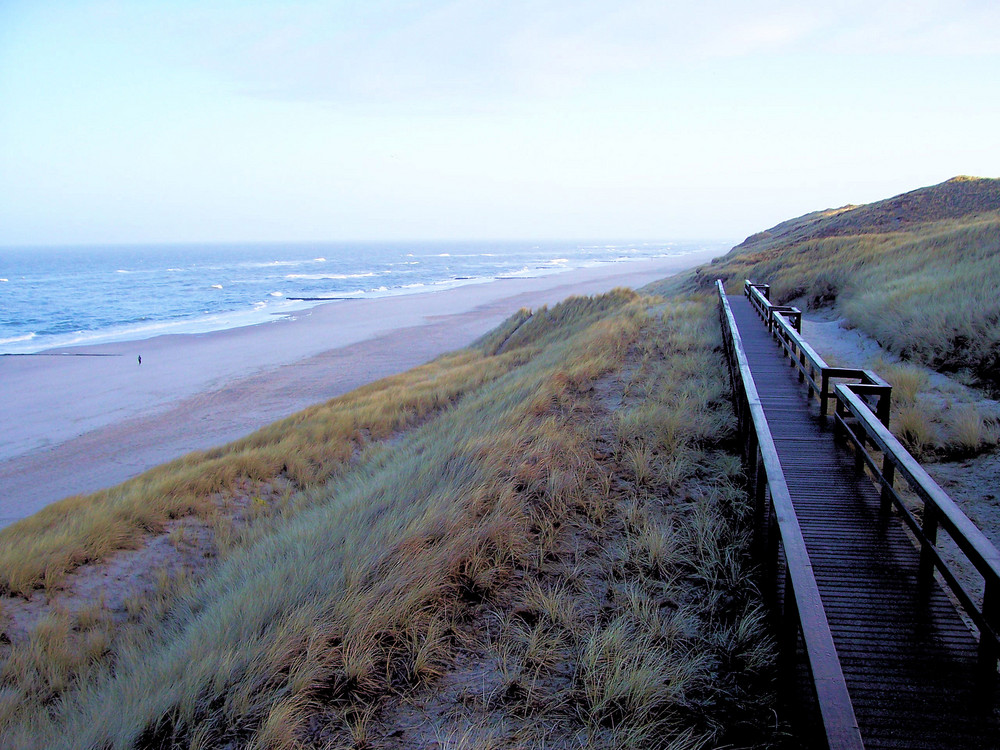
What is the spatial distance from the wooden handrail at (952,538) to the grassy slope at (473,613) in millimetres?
932

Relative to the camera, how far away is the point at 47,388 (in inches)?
856

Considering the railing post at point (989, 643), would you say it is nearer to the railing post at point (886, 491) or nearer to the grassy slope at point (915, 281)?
the railing post at point (886, 491)

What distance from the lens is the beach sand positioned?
13.7 metres

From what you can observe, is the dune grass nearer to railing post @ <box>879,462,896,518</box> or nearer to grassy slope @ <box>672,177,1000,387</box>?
grassy slope @ <box>672,177,1000,387</box>

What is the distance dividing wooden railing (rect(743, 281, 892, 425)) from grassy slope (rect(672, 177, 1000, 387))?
1.32 m

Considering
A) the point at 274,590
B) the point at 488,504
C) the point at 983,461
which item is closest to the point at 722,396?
the point at 983,461

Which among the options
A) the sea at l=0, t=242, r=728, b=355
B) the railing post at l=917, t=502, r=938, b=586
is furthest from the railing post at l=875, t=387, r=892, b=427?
the sea at l=0, t=242, r=728, b=355

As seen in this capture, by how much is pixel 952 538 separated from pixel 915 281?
1159cm

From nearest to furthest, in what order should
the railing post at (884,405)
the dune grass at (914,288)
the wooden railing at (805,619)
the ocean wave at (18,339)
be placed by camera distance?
1. the wooden railing at (805,619)
2. the railing post at (884,405)
3. the dune grass at (914,288)
4. the ocean wave at (18,339)

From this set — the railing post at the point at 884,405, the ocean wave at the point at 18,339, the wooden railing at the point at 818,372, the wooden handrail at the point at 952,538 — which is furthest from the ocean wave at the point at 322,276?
the wooden handrail at the point at 952,538

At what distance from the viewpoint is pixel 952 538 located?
321 cm

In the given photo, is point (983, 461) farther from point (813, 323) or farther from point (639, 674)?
point (813, 323)

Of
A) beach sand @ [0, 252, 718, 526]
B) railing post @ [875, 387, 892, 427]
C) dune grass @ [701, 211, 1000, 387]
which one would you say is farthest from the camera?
beach sand @ [0, 252, 718, 526]

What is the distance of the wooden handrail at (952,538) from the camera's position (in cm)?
243
